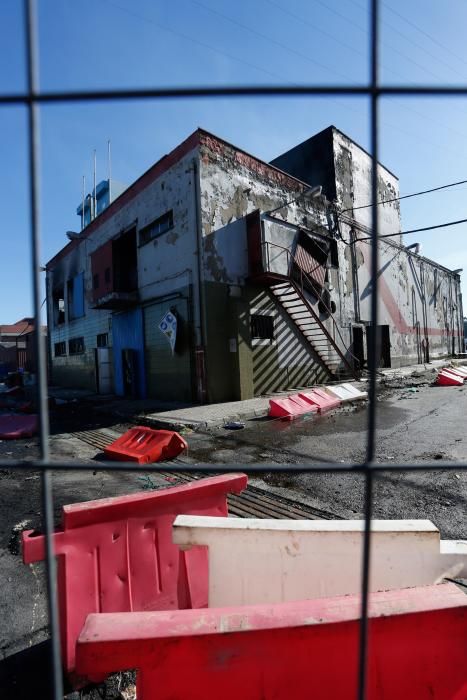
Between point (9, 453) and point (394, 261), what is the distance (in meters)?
21.4

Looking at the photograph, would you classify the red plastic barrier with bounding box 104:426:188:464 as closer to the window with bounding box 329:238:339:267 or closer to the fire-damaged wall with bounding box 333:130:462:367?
the fire-damaged wall with bounding box 333:130:462:367

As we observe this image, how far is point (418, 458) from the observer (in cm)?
501

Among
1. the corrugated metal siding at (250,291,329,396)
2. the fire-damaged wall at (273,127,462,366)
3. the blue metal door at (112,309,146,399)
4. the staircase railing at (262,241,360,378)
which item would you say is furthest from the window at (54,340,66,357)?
the fire-damaged wall at (273,127,462,366)

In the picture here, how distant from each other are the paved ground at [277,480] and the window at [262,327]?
4.13 m

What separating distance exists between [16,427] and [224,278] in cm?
702

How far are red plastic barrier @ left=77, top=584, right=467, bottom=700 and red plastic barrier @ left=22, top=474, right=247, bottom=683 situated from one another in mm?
733

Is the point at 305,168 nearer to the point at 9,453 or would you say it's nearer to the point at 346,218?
the point at 346,218

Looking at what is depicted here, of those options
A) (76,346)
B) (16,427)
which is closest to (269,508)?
(16,427)

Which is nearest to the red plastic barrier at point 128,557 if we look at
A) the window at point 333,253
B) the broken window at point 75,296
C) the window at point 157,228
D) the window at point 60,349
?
the window at point 157,228

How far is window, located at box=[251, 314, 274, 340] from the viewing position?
1204 centimetres

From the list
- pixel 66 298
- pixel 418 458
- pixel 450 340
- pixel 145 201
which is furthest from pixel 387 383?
pixel 450 340

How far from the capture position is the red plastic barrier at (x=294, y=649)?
1182mm

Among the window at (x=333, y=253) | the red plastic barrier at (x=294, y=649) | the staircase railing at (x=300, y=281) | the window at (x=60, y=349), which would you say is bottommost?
the red plastic barrier at (x=294, y=649)

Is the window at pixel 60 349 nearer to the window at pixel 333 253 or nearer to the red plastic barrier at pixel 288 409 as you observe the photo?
the window at pixel 333 253
